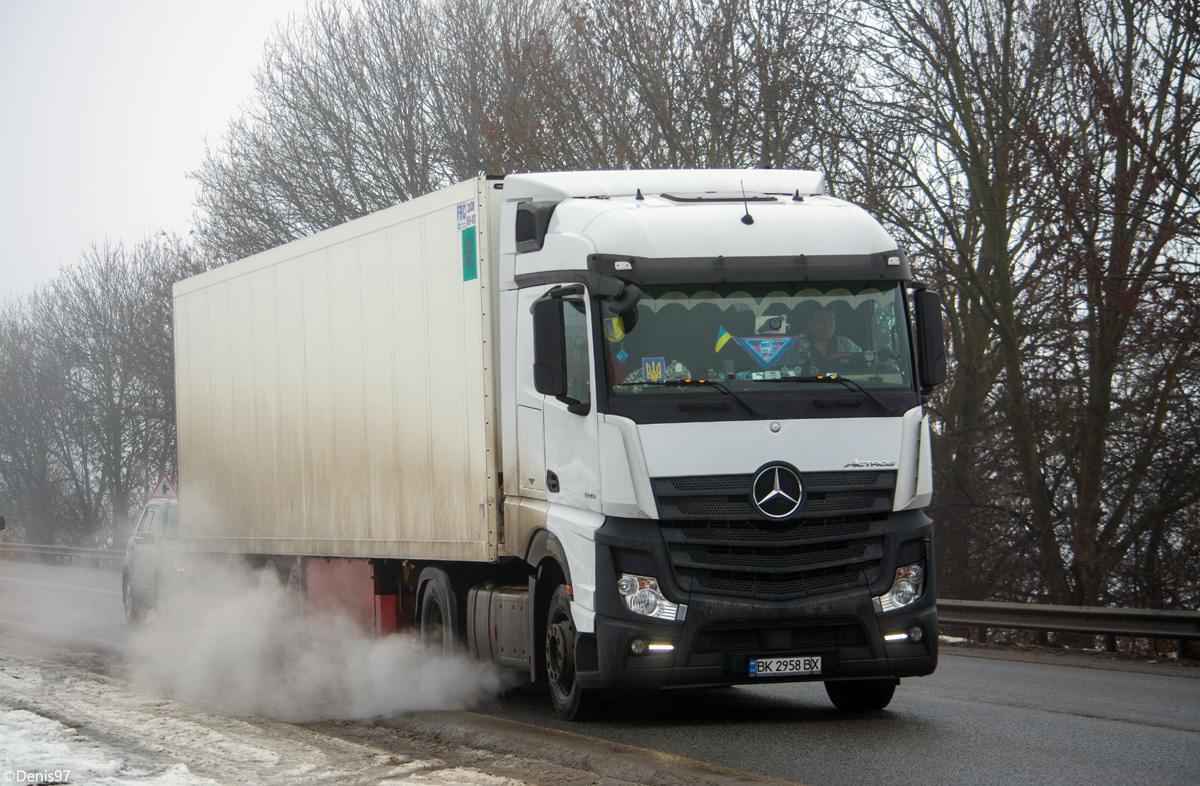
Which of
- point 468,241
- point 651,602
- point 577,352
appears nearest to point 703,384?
point 577,352

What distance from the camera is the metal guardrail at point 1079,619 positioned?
12156 millimetres

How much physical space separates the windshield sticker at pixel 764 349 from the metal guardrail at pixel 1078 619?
5.51 meters

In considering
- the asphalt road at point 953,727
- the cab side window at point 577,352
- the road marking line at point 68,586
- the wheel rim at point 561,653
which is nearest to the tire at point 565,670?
→ the wheel rim at point 561,653

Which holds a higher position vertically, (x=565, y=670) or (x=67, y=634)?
(x=565, y=670)

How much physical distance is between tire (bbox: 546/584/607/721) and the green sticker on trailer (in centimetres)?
231

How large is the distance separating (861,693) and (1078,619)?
16.8 feet

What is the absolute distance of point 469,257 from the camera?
31.9 feet

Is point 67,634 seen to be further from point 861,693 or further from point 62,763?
point 861,693

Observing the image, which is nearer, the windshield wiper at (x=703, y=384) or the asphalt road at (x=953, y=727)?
the asphalt road at (x=953, y=727)

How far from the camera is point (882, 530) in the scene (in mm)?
8086

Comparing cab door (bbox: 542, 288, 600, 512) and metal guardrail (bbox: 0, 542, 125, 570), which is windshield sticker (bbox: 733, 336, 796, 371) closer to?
cab door (bbox: 542, 288, 600, 512)

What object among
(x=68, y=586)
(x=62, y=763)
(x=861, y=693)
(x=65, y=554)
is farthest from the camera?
(x=65, y=554)

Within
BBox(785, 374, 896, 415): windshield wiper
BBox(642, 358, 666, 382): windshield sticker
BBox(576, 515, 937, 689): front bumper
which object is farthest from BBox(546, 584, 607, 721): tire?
BBox(785, 374, 896, 415): windshield wiper

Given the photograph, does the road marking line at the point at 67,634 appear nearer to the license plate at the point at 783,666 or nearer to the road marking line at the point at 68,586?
the road marking line at the point at 68,586
